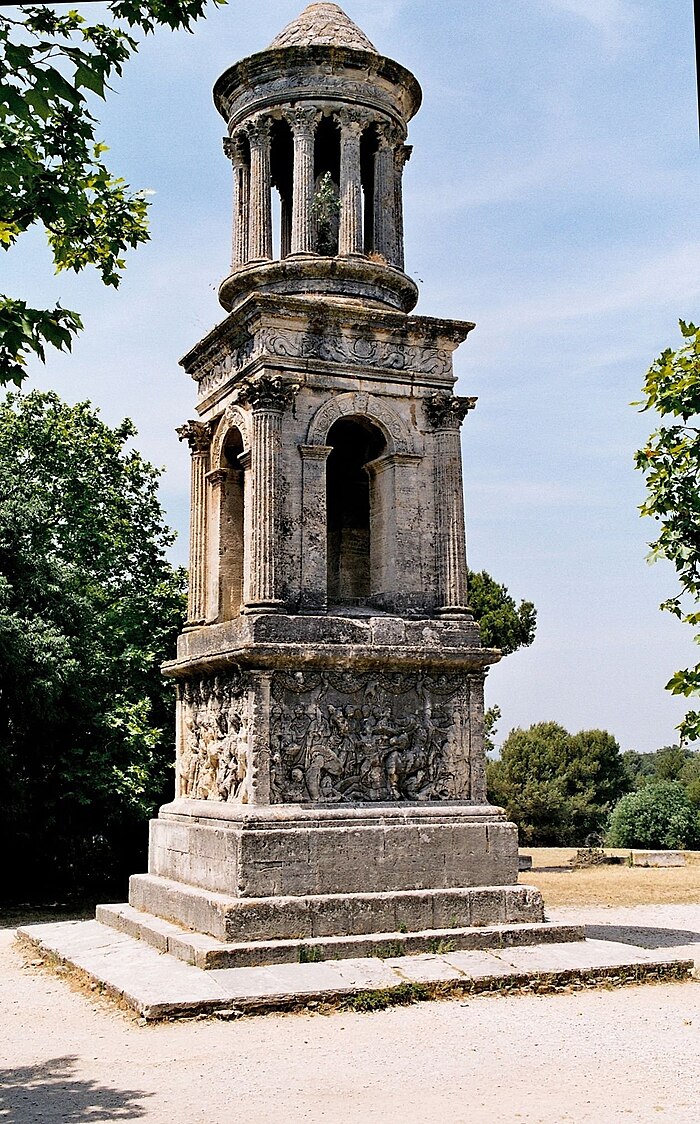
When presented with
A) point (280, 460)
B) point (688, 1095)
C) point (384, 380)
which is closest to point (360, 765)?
point (280, 460)

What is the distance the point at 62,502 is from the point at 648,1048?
14.3m

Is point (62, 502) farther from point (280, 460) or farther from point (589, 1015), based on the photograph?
point (589, 1015)

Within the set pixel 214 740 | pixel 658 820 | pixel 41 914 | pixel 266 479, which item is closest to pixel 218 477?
pixel 266 479

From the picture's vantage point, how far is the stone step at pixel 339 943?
9336 millimetres

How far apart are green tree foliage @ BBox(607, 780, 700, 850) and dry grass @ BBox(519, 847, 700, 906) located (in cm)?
264

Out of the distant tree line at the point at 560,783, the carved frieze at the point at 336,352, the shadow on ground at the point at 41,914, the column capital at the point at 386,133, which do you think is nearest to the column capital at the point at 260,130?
the column capital at the point at 386,133

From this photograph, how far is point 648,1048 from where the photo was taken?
747 centimetres

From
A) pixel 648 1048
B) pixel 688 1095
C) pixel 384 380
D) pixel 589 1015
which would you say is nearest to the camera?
pixel 688 1095

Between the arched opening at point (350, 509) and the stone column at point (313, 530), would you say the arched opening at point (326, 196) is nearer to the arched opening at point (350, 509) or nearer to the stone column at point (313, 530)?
the arched opening at point (350, 509)

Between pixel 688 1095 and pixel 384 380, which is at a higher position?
pixel 384 380

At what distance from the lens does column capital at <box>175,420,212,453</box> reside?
42.2ft

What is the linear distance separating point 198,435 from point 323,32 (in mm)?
4836

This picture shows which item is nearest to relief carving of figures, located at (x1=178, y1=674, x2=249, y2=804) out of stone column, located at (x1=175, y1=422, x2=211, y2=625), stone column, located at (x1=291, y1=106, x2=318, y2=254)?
stone column, located at (x1=175, y1=422, x2=211, y2=625)

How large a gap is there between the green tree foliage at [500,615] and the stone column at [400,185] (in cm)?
1233
